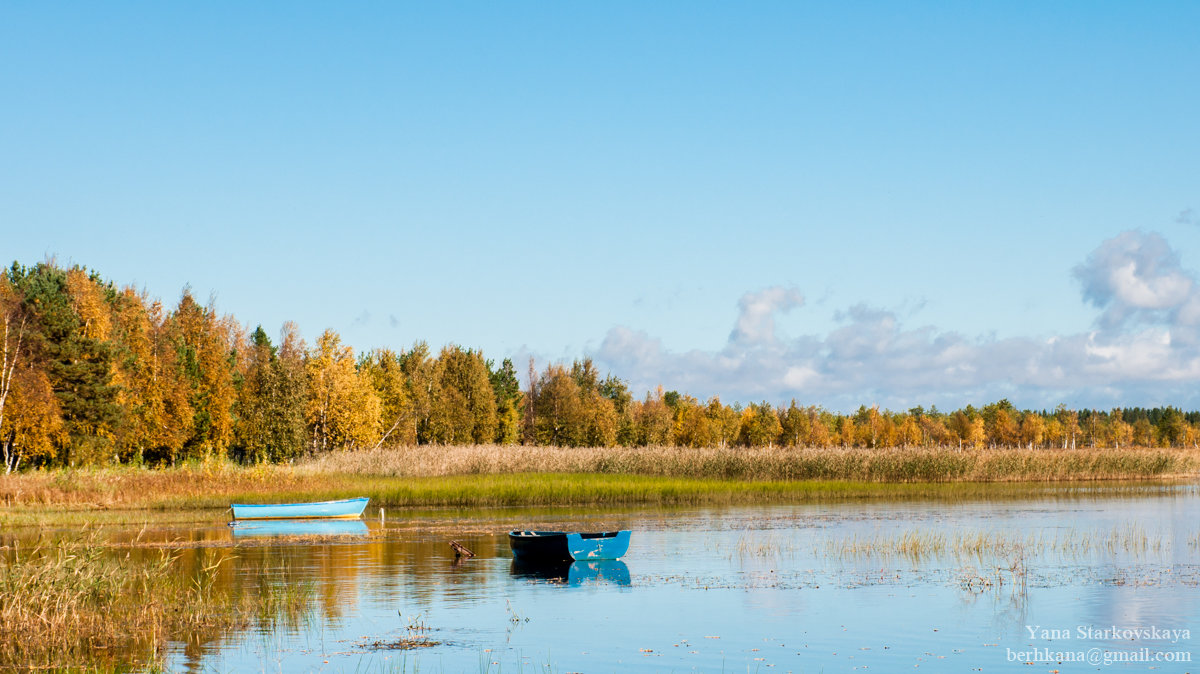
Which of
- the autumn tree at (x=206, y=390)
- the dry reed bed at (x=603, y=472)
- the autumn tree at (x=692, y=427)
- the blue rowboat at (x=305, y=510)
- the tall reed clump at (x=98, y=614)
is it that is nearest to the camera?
the tall reed clump at (x=98, y=614)

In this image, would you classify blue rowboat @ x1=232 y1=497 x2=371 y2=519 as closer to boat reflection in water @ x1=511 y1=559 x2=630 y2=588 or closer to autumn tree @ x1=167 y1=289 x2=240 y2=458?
boat reflection in water @ x1=511 y1=559 x2=630 y2=588

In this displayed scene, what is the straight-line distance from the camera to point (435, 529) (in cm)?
4256

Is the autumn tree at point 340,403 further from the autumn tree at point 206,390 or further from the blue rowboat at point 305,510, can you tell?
the blue rowboat at point 305,510

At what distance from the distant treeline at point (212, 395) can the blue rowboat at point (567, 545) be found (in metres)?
34.6

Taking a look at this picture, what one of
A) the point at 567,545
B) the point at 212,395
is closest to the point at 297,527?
the point at 567,545

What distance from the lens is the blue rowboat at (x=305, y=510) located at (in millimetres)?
45562

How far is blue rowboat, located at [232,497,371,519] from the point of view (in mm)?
Answer: 45562

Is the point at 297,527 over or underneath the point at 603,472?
underneath

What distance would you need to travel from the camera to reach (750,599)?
24594 mm

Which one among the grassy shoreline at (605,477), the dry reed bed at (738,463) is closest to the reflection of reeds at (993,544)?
the grassy shoreline at (605,477)

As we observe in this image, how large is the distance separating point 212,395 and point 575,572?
193 ft

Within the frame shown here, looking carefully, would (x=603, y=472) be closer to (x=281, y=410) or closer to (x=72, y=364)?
(x=281, y=410)

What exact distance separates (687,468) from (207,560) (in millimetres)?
37373

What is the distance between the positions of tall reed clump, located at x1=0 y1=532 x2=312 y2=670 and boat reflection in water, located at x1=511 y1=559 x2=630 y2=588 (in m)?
7.36
